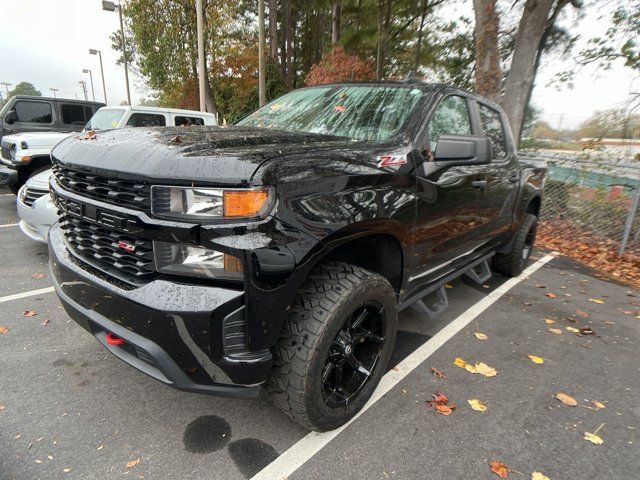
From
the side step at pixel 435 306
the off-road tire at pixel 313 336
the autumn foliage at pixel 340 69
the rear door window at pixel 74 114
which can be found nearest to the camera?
the off-road tire at pixel 313 336

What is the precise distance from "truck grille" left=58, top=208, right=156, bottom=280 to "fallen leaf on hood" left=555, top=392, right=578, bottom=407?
8.52 ft

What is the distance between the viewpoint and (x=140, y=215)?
167 cm

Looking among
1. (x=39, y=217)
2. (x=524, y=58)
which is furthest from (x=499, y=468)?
(x=524, y=58)

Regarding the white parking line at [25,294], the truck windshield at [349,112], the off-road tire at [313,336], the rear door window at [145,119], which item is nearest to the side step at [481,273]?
the truck windshield at [349,112]

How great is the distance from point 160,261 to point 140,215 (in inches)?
8.2

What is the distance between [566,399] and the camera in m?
2.60

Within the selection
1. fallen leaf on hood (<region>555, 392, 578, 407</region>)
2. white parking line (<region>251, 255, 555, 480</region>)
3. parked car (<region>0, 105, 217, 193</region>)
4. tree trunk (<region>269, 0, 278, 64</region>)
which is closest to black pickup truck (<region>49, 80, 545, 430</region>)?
white parking line (<region>251, 255, 555, 480</region>)

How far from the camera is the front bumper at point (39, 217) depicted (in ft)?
12.9

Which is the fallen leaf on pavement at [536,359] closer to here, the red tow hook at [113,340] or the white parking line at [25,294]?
the red tow hook at [113,340]

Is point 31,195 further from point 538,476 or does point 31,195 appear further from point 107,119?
point 538,476

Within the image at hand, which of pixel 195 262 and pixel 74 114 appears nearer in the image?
pixel 195 262

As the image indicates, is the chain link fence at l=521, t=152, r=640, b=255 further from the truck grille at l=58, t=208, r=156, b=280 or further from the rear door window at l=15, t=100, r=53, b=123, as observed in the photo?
the rear door window at l=15, t=100, r=53, b=123

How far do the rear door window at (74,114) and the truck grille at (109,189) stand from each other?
8.72 m

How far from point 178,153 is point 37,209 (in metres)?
3.21
